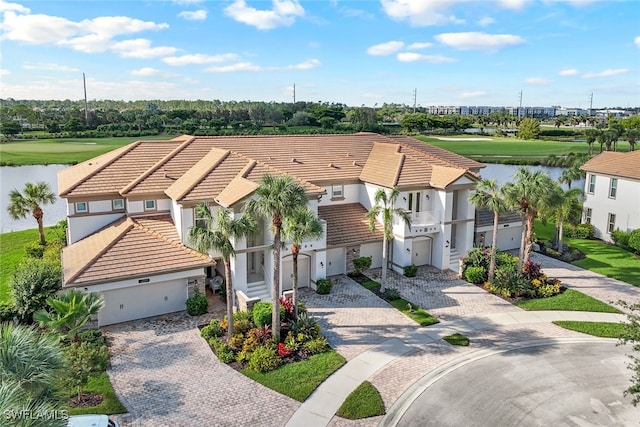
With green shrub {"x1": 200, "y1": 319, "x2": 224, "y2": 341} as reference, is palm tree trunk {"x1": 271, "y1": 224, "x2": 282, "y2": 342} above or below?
above

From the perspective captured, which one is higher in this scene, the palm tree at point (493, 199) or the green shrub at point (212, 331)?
the palm tree at point (493, 199)

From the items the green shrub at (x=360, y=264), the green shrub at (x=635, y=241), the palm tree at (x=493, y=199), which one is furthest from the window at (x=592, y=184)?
the green shrub at (x=360, y=264)

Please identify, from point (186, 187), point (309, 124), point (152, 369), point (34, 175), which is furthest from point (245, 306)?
point (309, 124)

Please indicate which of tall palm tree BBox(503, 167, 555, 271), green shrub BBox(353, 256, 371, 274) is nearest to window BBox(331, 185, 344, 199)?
green shrub BBox(353, 256, 371, 274)

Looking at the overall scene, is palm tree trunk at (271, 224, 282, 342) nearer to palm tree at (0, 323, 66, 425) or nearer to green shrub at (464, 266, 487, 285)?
palm tree at (0, 323, 66, 425)

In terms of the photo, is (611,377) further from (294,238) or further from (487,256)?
(294,238)

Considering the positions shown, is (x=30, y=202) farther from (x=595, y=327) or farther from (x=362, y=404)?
(x=595, y=327)

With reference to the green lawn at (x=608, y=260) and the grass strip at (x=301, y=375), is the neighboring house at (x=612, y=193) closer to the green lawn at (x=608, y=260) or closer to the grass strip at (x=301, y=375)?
the green lawn at (x=608, y=260)
